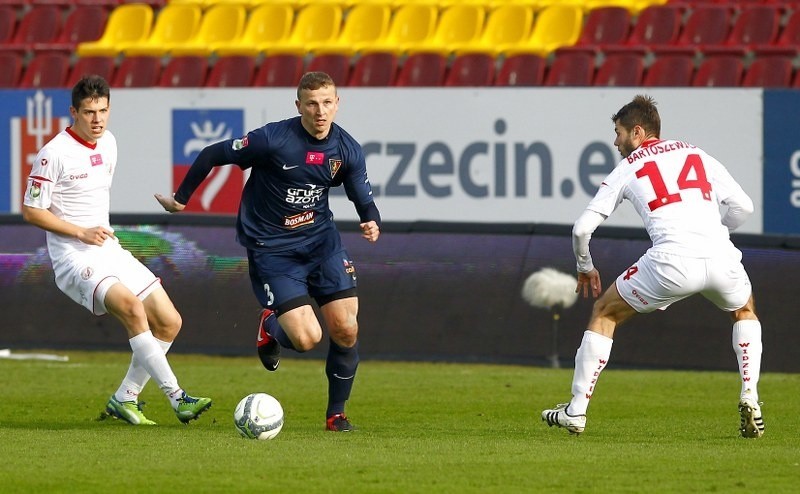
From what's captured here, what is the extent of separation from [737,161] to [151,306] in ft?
27.0

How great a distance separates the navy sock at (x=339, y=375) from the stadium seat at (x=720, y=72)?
8829 mm

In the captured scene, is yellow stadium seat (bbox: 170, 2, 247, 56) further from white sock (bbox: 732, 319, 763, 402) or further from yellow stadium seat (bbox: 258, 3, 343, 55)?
white sock (bbox: 732, 319, 763, 402)

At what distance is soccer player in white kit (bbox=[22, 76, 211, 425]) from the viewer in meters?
8.73

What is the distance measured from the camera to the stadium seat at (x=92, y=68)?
59.8 feet

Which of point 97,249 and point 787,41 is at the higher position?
point 787,41

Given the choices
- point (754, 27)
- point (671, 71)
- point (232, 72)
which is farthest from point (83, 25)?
point (754, 27)

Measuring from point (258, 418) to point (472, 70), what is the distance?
32.0 feet

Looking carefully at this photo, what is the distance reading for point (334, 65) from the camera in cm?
1755

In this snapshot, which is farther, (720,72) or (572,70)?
(572,70)

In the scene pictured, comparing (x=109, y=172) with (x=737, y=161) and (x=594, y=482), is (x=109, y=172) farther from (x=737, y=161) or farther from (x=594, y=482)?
(x=737, y=161)

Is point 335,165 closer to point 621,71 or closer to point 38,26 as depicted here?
point 621,71

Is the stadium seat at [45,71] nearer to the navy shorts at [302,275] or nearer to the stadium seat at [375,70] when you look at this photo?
the stadium seat at [375,70]

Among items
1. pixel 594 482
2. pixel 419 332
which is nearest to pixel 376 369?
pixel 419 332

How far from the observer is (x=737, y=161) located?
50.4ft
